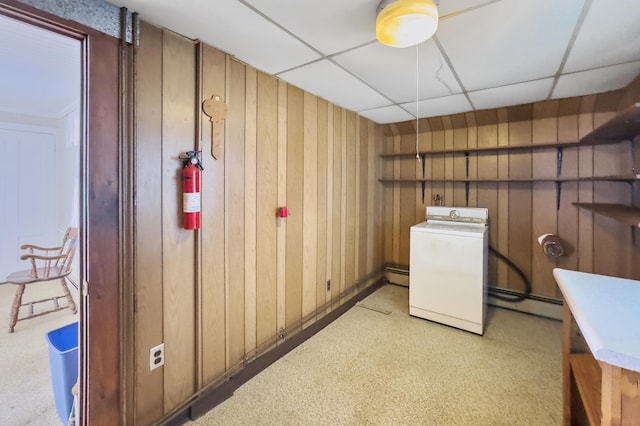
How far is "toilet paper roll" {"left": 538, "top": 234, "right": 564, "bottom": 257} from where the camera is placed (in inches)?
105

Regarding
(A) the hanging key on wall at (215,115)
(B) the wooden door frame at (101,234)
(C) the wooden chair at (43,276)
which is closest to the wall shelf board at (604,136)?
(A) the hanging key on wall at (215,115)

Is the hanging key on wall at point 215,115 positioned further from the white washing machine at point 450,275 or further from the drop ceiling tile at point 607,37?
the white washing machine at point 450,275

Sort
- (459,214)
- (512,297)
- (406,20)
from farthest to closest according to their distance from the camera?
(459,214), (512,297), (406,20)

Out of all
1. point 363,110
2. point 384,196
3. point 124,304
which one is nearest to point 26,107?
point 124,304

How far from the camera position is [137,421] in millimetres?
1390

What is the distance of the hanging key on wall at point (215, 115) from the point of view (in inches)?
64.8

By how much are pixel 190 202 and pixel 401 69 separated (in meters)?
1.69

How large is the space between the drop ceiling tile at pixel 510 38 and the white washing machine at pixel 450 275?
1.35 meters

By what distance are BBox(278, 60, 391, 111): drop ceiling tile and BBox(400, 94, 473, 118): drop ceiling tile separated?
0.35 metres

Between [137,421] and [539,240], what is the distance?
357 centimetres

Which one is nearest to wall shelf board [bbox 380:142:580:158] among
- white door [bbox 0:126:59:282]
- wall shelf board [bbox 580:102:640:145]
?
wall shelf board [bbox 580:102:640:145]

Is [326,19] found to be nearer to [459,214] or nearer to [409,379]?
[409,379]

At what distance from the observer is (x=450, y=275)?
2.64 m

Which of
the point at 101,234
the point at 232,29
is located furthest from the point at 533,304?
the point at 101,234
